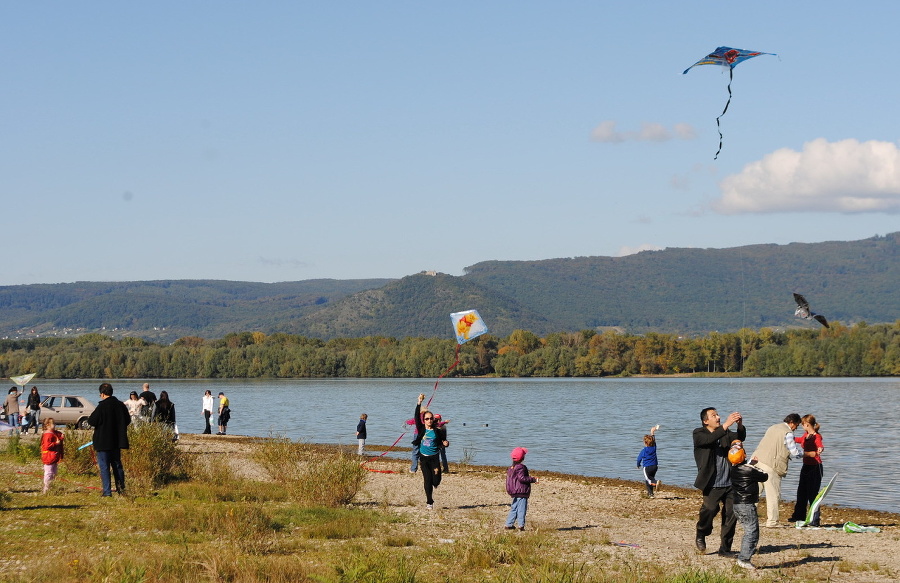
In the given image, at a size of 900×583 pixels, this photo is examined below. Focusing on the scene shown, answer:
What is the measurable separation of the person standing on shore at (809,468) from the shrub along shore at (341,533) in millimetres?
444

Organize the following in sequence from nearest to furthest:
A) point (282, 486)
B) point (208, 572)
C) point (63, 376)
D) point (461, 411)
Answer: point (208, 572)
point (282, 486)
point (461, 411)
point (63, 376)

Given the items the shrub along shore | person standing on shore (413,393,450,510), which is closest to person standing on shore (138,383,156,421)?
the shrub along shore

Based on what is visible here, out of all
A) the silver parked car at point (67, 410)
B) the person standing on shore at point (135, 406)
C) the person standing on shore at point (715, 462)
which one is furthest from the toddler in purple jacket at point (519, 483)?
the silver parked car at point (67, 410)

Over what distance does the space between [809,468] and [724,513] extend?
3485 mm

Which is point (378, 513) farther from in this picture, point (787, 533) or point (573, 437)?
point (573, 437)

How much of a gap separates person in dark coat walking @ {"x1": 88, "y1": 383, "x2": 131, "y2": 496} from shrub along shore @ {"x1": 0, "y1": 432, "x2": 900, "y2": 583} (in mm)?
612

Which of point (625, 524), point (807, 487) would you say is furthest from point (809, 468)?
point (625, 524)

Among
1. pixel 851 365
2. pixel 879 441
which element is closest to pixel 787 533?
pixel 879 441

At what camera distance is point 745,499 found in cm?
1212

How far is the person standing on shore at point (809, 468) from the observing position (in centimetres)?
1558

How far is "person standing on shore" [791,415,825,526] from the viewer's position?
51.1ft

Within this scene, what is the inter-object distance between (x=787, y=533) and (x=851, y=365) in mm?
128448

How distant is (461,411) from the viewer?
232 ft

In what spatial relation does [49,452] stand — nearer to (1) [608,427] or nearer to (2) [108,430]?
(2) [108,430]
